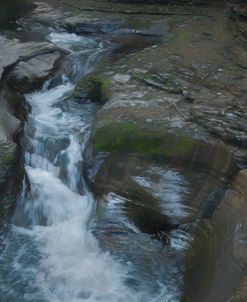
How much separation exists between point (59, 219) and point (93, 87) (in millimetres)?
2484

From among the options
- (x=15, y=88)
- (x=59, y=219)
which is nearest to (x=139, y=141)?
(x=59, y=219)

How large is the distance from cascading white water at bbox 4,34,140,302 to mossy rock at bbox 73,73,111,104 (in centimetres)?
17

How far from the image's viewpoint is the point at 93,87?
730 centimetres

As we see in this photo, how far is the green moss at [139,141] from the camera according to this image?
214 inches

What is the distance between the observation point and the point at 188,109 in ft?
19.7

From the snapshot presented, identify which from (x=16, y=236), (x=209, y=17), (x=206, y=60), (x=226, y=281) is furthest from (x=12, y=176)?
(x=209, y=17)

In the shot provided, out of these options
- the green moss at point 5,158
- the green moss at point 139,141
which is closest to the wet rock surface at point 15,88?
the green moss at point 5,158

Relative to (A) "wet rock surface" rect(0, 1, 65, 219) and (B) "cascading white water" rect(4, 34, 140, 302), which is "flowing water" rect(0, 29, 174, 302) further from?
(A) "wet rock surface" rect(0, 1, 65, 219)

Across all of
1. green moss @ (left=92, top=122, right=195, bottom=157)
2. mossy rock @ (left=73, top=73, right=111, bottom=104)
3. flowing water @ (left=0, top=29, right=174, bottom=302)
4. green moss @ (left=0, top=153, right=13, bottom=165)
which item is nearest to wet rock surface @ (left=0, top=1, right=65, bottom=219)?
green moss @ (left=0, top=153, right=13, bottom=165)

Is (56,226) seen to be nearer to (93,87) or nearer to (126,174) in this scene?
(126,174)

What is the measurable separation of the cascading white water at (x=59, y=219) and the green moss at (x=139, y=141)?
0.57m

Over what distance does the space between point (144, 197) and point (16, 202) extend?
1.61 metres

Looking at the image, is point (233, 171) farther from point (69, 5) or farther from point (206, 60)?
point (69, 5)

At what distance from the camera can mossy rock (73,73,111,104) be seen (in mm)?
7008
